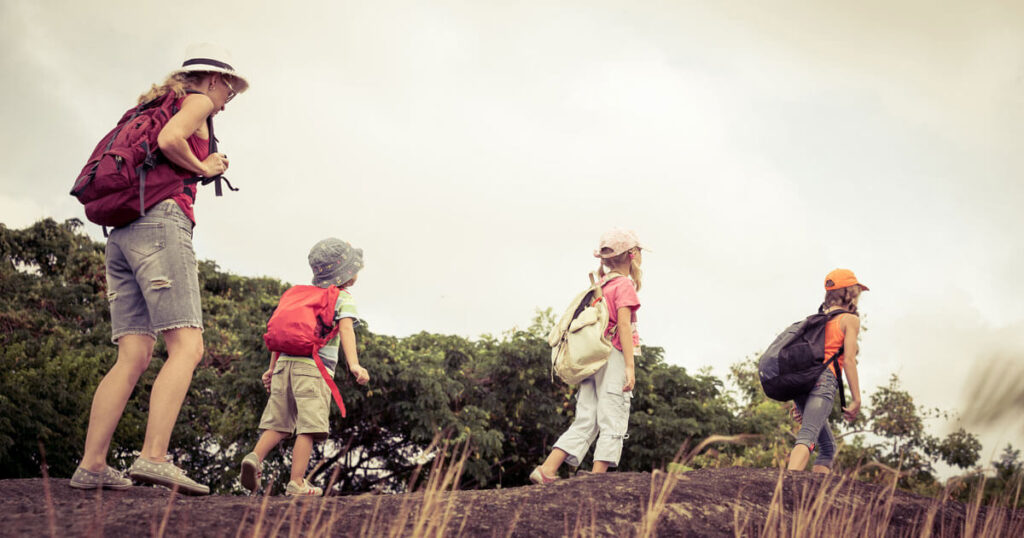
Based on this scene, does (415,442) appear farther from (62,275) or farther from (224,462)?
(62,275)

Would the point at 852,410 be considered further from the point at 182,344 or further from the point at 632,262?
the point at 182,344

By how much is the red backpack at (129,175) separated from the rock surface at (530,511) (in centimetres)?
144

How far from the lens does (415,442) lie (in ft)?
35.3

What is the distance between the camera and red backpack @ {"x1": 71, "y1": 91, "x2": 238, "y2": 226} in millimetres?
4305

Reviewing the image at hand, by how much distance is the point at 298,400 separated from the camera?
5.85 metres

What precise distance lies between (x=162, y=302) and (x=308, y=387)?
1.70m

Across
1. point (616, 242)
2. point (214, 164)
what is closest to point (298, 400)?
point (214, 164)

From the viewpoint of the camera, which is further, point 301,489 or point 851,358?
point 851,358

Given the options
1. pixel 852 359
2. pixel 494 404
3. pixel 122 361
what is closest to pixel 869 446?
pixel 494 404

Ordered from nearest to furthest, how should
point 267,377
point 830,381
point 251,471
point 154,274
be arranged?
point 154,274, point 251,471, point 267,377, point 830,381

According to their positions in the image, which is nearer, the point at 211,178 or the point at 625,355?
the point at 211,178

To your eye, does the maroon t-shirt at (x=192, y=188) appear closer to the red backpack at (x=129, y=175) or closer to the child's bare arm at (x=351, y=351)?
the red backpack at (x=129, y=175)

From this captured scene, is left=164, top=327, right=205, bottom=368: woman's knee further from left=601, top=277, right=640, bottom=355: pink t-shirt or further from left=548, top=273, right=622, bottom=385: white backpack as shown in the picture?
left=601, top=277, right=640, bottom=355: pink t-shirt

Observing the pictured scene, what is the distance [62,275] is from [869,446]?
16.5 m
